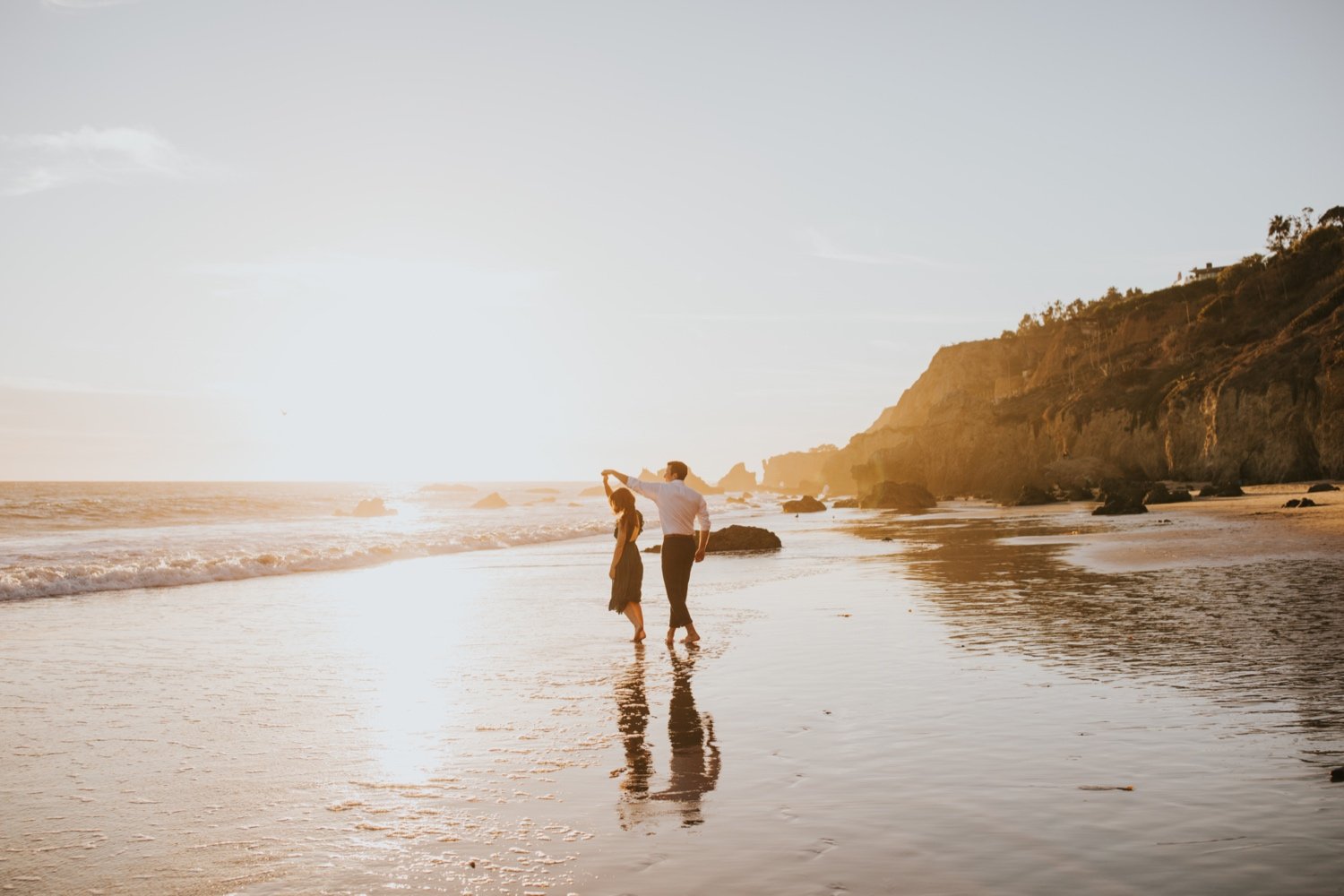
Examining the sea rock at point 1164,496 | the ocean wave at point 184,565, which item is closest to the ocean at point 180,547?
the ocean wave at point 184,565

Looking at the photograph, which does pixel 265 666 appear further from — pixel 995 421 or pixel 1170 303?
pixel 1170 303

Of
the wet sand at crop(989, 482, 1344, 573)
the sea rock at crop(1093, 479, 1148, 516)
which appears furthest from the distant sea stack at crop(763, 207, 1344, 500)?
the sea rock at crop(1093, 479, 1148, 516)

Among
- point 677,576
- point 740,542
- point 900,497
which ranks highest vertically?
point 677,576

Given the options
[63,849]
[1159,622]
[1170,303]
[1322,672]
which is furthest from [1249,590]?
[1170,303]

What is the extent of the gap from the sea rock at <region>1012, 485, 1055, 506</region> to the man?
48.0 meters

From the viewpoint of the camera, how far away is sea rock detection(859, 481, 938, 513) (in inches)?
2454

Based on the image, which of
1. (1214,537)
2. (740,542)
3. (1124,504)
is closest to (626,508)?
(740,542)

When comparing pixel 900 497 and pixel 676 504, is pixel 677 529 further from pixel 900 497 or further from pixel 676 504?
pixel 900 497

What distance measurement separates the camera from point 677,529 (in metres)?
12.4

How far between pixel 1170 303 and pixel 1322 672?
107988mm

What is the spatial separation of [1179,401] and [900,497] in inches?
762

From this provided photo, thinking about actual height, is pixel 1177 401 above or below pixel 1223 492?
above

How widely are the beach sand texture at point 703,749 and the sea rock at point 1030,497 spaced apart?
4233 cm

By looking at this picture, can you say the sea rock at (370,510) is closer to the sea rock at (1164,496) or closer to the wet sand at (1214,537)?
the sea rock at (1164,496)
